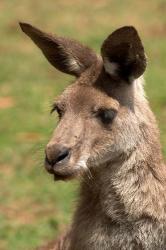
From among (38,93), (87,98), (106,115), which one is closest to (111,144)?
(106,115)

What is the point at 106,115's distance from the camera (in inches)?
211

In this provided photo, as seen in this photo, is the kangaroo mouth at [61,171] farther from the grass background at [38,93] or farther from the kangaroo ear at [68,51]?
the kangaroo ear at [68,51]

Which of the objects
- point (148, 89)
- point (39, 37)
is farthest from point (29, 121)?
point (39, 37)

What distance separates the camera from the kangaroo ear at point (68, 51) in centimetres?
565

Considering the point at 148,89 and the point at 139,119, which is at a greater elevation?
the point at 148,89

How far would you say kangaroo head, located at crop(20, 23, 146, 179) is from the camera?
17.0 feet

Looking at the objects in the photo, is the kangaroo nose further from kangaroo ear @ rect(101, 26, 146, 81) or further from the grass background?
kangaroo ear @ rect(101, 26, 146, 81)

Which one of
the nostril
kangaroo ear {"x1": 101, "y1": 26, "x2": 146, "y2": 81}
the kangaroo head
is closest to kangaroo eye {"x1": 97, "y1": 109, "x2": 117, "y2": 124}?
the kangaroo head

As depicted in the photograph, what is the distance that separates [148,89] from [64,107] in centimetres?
650

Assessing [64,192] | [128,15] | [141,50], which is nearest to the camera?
[141,50]

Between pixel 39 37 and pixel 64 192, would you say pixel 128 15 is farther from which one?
pixel 39 37

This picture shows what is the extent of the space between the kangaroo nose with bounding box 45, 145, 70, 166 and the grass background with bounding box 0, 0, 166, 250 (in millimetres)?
541

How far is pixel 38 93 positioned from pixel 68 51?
6.56 meters

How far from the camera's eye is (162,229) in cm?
554
